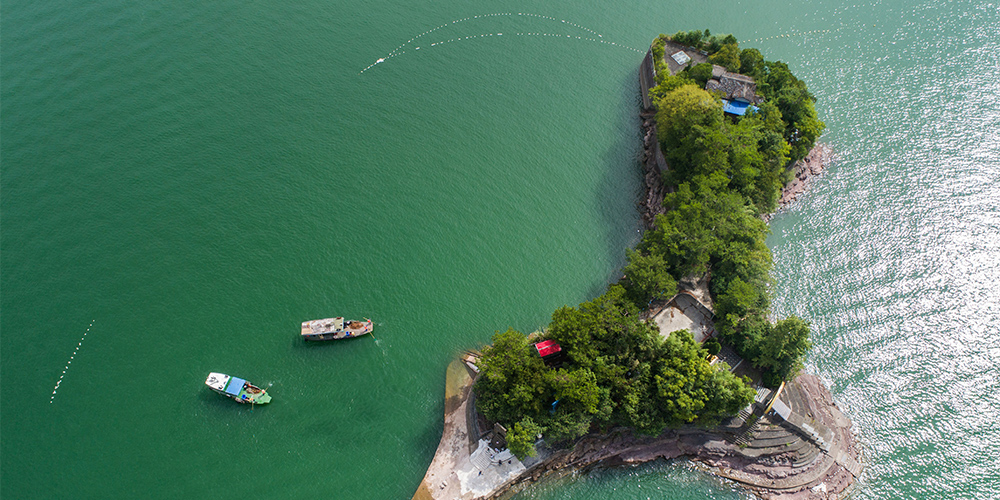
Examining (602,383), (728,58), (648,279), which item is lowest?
(602,383)

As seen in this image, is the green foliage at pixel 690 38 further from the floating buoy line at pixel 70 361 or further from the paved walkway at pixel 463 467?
the floating buoy line at pixel 70 361

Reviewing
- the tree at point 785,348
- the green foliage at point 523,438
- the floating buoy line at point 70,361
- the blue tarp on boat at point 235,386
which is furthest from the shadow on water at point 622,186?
the floating buoy line at point 70,361

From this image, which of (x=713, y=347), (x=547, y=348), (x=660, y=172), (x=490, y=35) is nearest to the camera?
(x=547, y=348)

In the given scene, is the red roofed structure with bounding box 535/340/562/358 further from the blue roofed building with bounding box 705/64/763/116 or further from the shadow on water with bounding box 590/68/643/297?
the blue roofed building with bounding box 705/64/763/116

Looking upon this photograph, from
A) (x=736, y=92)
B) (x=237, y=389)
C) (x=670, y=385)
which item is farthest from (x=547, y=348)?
(x=736, y=92)

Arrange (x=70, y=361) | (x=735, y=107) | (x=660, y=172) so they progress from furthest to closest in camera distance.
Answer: (x=735, y=107) → (x=660, y=172) → (x=70, y=361)

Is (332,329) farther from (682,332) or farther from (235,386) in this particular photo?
(682,332)
